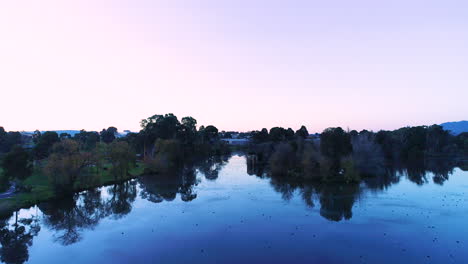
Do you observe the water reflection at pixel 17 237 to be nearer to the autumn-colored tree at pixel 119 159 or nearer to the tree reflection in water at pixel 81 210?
the tree reflection in water at pixel 81 210

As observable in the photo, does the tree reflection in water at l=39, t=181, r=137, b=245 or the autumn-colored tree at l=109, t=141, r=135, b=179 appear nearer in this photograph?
the tree reflection in water at l=39, t=181, r=137, b=245

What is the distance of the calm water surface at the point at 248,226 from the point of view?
59.0 ft

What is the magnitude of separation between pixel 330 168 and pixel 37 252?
3813cm

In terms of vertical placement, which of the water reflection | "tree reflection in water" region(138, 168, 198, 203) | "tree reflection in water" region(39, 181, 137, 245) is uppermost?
"tree reflection in water" region(138, 168, 198, 203)

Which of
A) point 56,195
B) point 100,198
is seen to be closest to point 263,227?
point 100,198

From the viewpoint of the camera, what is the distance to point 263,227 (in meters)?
23.0

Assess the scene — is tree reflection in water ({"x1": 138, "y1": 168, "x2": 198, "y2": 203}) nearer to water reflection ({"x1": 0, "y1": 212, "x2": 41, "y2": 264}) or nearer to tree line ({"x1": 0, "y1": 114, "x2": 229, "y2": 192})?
tree line ({"x1": 0, "y1": 114, "x2": 229, "y2": 192})

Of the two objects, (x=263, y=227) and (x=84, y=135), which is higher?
(x=84, y=135)

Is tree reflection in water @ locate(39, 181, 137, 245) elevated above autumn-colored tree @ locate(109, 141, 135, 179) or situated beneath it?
situated beneath

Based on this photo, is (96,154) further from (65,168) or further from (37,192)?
(37,192)

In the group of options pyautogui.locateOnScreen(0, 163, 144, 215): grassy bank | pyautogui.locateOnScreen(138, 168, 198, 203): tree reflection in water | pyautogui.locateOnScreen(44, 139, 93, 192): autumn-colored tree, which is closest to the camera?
pyautogui.locateOnScreen(0, 163, 144, 215): grassy bank

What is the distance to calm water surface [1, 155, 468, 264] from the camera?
18.0m

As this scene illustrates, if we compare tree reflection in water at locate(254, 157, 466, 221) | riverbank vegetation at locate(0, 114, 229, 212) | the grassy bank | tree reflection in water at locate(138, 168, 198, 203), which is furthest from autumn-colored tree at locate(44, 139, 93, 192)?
tree reflection in water at locate(254, 157, 466, 221)

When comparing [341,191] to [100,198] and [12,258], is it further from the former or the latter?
[12,258]
